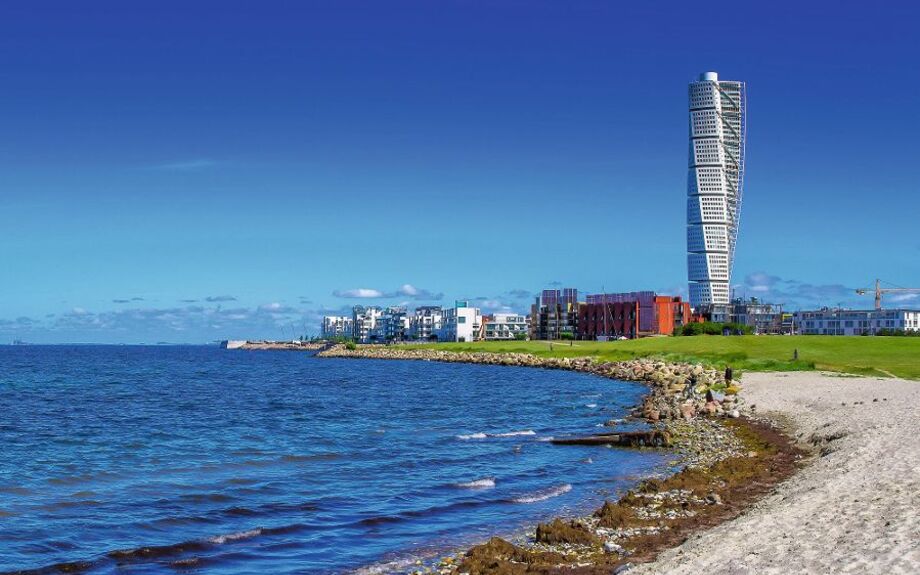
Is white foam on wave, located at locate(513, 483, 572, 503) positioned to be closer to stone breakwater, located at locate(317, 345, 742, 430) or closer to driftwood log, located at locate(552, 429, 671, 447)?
driftwood log, located at locate(552, 429, 671, 447)

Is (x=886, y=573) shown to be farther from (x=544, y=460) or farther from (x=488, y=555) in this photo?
(x=544, y=460)

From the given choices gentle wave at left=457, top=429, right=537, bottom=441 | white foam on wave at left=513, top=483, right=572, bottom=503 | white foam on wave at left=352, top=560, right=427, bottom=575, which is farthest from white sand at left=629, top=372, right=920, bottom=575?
gentle wave at left=457, top=429, right=537, bottom=441

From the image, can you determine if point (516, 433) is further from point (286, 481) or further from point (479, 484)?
point (286, 481)

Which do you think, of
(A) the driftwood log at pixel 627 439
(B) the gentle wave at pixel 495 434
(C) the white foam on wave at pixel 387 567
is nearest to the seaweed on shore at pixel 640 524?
(C) the white foam on wave at pixel 387 567

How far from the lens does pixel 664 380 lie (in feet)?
228

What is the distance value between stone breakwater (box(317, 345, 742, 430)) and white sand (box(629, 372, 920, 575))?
1149cm

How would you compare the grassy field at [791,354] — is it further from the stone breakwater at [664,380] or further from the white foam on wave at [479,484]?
the white foam on wave at [479,484]

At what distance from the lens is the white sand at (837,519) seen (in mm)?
13250

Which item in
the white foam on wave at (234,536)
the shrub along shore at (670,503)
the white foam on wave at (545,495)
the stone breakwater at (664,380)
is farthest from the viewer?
the stone breakwater at (664,380)

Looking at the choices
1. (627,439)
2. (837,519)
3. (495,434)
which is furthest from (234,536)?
(495,434)

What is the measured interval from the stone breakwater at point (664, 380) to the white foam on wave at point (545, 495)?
18.5 meters

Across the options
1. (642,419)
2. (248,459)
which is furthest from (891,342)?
(248,459)

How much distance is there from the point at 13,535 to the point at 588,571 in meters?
13.3

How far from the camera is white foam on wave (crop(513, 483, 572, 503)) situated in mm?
23328
